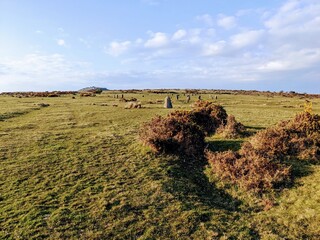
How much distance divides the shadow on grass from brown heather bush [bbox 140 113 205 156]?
1.45 metres

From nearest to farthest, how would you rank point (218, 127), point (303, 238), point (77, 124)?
point (303, 238) → point (218, 127) → point (77, 124)

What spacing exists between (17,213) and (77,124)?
20178 mm

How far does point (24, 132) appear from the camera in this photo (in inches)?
1118

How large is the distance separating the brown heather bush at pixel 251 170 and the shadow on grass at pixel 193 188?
100 cm

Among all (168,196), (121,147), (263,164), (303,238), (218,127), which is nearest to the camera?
(303,238)

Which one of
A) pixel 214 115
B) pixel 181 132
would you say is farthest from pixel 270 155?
pixel 214 115

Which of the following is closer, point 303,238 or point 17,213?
point 303,238

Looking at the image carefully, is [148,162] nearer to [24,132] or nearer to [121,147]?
[121,147]

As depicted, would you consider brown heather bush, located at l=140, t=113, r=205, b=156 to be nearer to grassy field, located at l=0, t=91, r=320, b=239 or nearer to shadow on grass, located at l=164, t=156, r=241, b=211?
grassy field, located at l=0, t=91, r=320, b=239

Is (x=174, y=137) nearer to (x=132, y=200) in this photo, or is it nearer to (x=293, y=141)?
(x=293, y=141)

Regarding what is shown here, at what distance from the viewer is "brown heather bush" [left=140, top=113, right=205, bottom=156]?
20.3 meters

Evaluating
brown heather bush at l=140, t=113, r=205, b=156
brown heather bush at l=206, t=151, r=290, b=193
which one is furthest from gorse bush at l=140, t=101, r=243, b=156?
brown heather bush at l=206, t=151, r=290, b=193

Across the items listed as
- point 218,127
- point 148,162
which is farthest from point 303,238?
point 218,127

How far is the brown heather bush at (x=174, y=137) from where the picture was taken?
2027 centimetres
